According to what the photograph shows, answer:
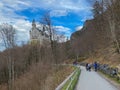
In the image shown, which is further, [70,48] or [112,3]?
[70,48]

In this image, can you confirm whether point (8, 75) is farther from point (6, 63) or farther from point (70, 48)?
point (70, 48)

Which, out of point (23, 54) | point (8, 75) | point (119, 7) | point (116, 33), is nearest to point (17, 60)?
point (23, 54)

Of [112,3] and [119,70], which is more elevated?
[112,3]

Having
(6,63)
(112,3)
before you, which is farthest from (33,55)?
(112,3)

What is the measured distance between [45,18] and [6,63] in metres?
25.7

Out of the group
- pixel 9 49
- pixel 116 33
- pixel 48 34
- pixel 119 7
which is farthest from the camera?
pixel 9 49

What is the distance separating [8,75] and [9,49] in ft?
24.1

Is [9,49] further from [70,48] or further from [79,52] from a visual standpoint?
[70,48]

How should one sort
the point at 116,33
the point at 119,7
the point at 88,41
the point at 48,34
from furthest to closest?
the point at 88,41, the point at 48,34, the point at 116,33, the point at 119,7

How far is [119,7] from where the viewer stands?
1825 inches

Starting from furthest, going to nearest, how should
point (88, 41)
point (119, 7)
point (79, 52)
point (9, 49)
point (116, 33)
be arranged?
point (79, 52) < point (88, 41) < point (9, 49) < point (116, 33) < point (119, 7)

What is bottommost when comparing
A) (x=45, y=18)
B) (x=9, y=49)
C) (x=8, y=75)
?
(x=8, y=75)

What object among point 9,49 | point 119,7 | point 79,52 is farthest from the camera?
point 79,52

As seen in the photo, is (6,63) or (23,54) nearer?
(6,63)
